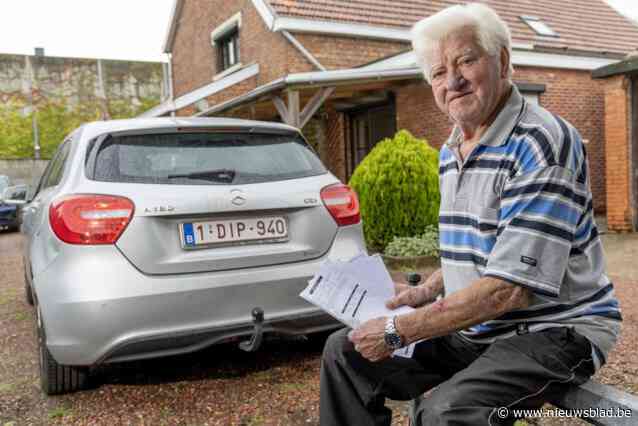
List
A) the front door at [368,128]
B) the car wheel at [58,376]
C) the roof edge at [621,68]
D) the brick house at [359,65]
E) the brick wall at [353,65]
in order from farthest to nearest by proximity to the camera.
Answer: the front door at [368,128] < the brick wall at [353,65] < the brick house at [359,65] < the roof edge at [621,68] < the car wheel at [58,376]

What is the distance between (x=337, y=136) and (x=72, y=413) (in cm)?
1148

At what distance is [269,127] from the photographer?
3.35 meters

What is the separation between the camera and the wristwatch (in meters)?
1.59

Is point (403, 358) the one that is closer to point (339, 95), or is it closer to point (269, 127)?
point (269, 127)

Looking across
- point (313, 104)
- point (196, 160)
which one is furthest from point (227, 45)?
point (196, 160)

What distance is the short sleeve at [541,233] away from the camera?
1.43 meters

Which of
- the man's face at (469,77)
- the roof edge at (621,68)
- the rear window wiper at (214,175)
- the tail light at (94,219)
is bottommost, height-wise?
the tail light at (94,219)

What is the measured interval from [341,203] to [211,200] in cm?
78

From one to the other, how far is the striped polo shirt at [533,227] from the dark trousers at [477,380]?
2.4 inches

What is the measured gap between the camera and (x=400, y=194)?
7.20 metres

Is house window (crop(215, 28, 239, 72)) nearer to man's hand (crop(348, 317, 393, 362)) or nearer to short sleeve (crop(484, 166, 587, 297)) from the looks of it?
man's hand (crop(348, 317, 393, 362))

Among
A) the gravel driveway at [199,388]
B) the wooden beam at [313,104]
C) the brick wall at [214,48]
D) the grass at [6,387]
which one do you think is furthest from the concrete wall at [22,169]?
the grass at [6,387]

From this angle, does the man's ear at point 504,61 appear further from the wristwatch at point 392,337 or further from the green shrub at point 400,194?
the green shrub at point 400,194

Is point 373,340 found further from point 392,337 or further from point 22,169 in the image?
point 22,169
